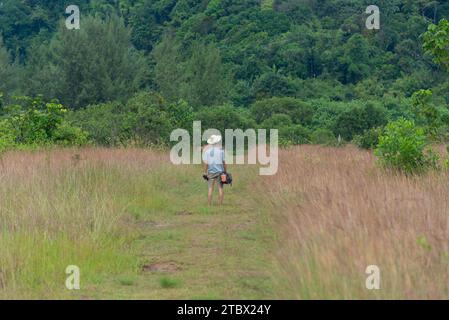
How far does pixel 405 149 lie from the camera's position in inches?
547

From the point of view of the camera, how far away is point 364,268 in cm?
622

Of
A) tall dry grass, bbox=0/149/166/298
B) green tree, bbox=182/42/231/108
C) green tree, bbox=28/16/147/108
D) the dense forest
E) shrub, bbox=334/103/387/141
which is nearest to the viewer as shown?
tall dry grass, bbox=0/149/166/298

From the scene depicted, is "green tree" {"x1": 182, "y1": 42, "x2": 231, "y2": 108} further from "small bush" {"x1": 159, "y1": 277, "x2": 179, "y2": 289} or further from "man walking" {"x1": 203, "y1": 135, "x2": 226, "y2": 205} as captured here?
"small bush" {"x1": 159, "y1": 277, "x2": 179, "y2": 289}

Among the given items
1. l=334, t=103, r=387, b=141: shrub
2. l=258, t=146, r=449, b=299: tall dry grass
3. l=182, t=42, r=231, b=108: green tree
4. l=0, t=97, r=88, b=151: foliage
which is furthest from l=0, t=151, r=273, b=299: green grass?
l=182, t=42, r=231, b=108: green tree

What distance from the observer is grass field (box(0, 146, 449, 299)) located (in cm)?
642

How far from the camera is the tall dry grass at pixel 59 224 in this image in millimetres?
7977

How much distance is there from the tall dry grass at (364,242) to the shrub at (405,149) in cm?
353

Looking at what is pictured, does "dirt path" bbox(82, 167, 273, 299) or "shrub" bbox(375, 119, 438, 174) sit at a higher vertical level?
"shrub" bbox(375, 119, 438, 174)

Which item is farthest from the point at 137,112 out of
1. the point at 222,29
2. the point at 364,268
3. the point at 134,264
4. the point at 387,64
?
the point at 222,29

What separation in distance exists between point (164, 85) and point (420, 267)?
159 ft

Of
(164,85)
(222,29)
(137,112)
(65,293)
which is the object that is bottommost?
(65,293)

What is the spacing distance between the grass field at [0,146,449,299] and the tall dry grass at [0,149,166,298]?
21mm

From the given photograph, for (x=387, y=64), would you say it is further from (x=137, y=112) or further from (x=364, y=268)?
(x=364, y=268)

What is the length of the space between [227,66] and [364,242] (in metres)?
58.5
